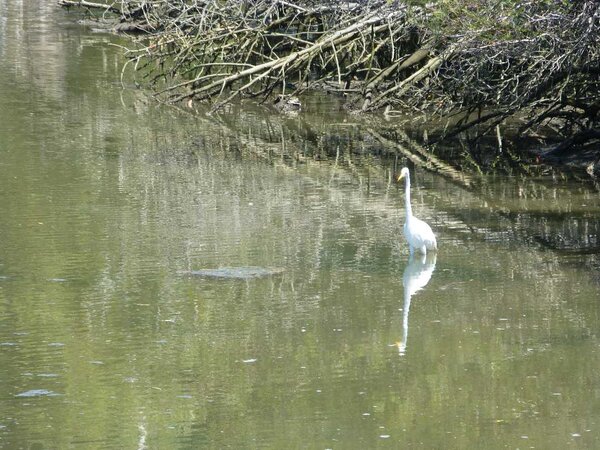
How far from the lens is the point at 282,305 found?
8422 millimetres

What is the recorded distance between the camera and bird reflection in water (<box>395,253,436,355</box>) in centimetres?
860

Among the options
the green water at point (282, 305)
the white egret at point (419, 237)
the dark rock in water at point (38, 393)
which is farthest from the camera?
the white egret at point (419, 237)

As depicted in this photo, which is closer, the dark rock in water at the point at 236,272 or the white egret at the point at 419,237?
the dark rock in water at the point at 236,272

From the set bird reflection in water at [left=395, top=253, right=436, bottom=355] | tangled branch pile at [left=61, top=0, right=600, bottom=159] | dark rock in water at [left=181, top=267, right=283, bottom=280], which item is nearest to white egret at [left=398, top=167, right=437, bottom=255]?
bird reflection in water at [left=395, top=253, right=436, bottom=355]

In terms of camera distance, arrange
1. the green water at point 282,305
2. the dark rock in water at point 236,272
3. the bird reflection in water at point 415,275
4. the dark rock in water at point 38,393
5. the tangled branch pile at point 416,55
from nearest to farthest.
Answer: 1. the green water at point 282,305
2. the dark rock in water at point 38,393
3. the bird reflection in water at point 415,275
4. the dark rock in water at point 236,272
5. the tangled branch pile at point 416,55

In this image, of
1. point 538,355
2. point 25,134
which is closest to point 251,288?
point 538,355

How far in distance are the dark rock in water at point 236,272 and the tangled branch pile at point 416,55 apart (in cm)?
406

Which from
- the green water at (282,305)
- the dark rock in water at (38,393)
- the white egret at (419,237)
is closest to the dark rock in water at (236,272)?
the green water at (282,305)

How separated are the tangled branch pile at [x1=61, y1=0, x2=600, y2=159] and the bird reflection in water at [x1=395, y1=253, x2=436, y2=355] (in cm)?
298

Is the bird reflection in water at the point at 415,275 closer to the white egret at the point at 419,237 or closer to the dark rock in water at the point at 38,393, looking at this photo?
the white egret at the point at 419,237

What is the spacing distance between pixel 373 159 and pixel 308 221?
154 inches

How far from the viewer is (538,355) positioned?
7.50 m

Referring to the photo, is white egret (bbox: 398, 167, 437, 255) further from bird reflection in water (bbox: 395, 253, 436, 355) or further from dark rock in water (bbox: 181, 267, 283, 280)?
dark rock in water (bbox: 181, 267, 283, 280)

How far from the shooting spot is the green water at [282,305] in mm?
6324
